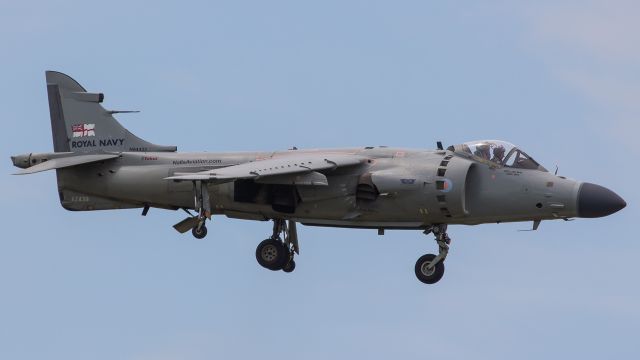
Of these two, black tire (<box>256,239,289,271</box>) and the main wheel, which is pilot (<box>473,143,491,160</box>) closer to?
the main wheel

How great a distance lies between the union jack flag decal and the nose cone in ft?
36.0

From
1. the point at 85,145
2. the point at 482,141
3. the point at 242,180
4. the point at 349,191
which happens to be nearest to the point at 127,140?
the point at 85,145

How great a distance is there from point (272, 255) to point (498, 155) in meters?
5.19

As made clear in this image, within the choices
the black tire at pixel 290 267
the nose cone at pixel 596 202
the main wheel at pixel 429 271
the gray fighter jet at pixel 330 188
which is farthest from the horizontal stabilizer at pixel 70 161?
the nose cone at pixel 596 202

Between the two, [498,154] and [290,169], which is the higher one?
[498,154]

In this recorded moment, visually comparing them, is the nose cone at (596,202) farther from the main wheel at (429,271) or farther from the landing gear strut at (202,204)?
the landing gear strut at (202,204)

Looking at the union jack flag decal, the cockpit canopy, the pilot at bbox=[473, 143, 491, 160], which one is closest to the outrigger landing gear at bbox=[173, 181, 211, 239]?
the union jack flag decal

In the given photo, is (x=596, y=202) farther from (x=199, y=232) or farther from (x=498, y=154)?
(x=199, y=232)

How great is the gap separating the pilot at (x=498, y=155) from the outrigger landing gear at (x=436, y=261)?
1.72 metres

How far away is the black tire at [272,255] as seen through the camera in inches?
1300

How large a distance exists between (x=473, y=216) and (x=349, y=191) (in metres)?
2.57

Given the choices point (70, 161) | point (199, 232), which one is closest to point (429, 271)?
point (199, 232)

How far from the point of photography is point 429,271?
32.2m

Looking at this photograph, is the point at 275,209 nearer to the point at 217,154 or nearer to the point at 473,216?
the point at 217,154
